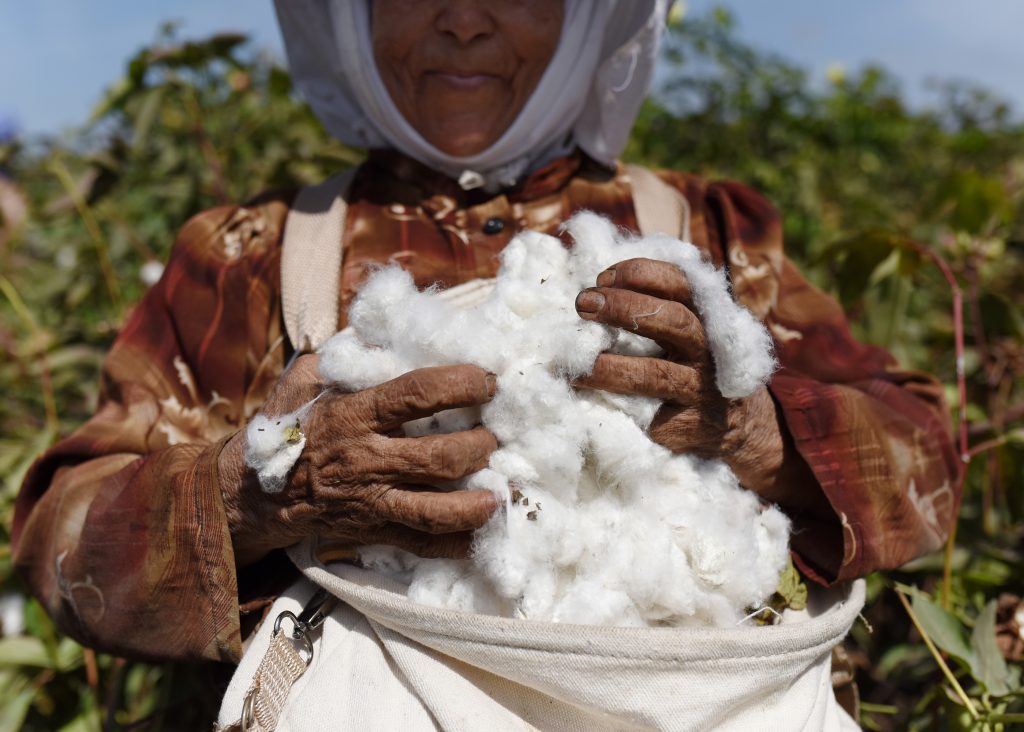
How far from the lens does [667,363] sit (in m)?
0.89

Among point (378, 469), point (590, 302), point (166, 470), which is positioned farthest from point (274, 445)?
point (590, 302)

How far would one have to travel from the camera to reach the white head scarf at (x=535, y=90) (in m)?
1.32

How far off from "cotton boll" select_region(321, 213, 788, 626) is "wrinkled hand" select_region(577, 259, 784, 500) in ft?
0.06

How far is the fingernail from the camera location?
2.79ft

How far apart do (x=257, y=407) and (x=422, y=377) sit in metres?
0.49

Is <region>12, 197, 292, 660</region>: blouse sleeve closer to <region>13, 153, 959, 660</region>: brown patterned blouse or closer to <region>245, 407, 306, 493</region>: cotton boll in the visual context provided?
<region>13, 153, 959, 660</region>: brown patterned blouse

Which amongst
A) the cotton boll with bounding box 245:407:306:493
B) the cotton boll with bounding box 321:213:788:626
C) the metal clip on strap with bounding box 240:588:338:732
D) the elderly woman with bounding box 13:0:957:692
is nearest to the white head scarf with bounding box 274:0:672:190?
the elderly woman with bounding box 13:0:957:692

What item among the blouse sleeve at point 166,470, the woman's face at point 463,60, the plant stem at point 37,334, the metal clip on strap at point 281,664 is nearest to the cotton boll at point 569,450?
the metal clip on strap at point 281,664

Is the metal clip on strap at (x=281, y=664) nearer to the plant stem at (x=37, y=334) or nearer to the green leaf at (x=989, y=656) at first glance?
the green leaf at (x=989, y=656)

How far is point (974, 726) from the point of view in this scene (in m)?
1.23

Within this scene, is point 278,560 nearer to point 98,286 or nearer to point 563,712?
point 563,712

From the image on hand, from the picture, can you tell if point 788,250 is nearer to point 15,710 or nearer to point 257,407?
point 257,407

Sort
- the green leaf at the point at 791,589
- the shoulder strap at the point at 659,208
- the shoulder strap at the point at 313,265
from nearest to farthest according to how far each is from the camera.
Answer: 1. the green leaf at the point at 791,589
2. the shoulder strap at the point at 313,265
3. the shoulder strap at the point at 659,208

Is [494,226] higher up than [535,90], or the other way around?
[535,90]
